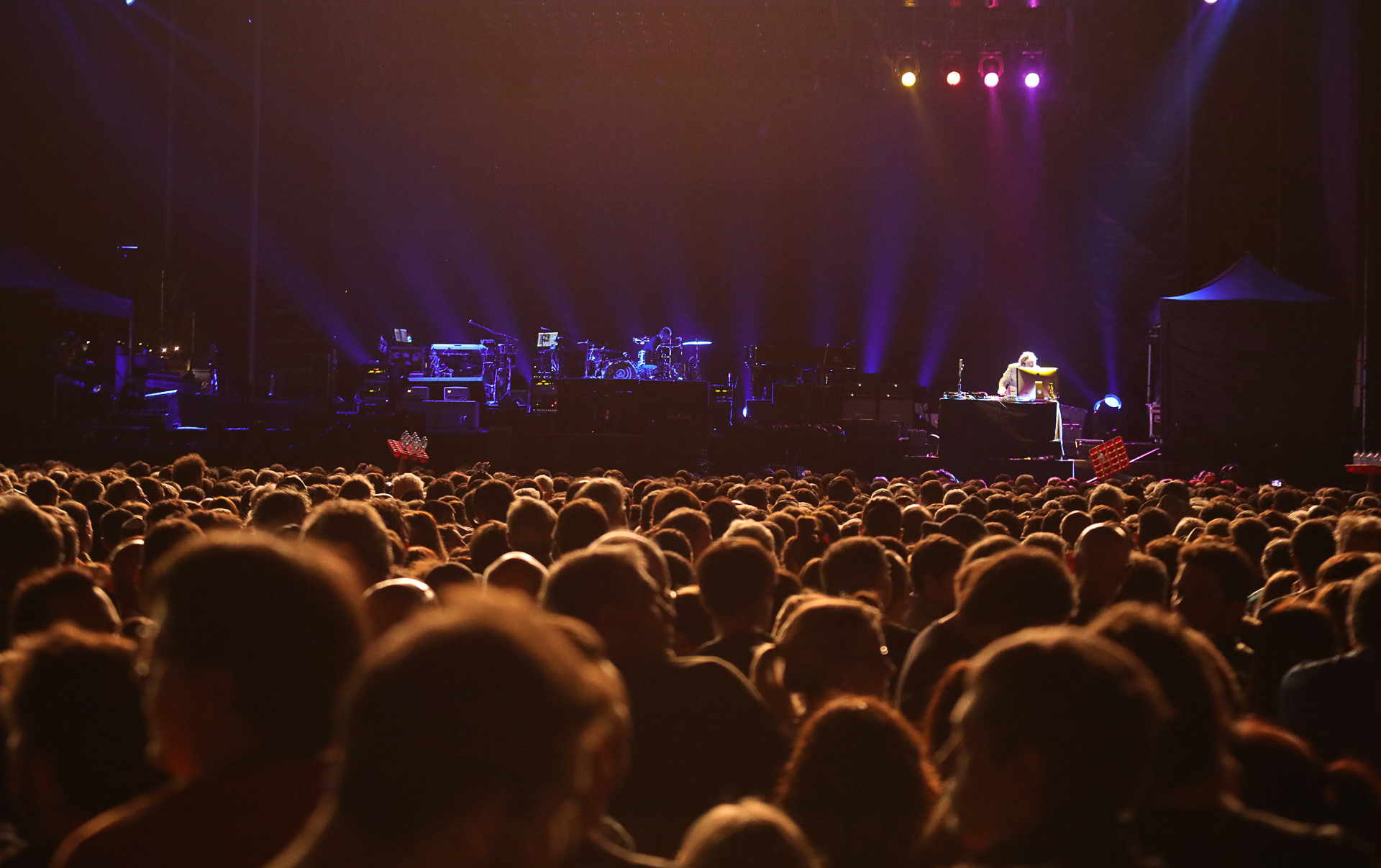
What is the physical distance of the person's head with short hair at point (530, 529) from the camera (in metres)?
5.29

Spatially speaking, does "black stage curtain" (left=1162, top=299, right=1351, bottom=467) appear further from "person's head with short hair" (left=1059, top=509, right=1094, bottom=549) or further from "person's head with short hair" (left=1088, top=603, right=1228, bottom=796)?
"person's head with short hair" (left=1088, top=603, right=1228, bottom=796)

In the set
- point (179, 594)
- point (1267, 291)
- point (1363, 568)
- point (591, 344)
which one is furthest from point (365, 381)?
point (179, 594)

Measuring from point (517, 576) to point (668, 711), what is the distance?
44.7 inches

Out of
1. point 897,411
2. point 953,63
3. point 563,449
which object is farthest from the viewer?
point 897,411

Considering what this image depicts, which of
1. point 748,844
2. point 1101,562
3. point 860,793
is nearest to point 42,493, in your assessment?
point 1101,562

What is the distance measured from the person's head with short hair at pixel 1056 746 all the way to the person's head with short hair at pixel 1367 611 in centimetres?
199

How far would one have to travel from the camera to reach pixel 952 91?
919 inches

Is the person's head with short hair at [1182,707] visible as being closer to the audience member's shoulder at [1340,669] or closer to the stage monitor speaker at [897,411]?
the audience member's shoulder at [1340,669]

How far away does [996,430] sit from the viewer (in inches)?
681

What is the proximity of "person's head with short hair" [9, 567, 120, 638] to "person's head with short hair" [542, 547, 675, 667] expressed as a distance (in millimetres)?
1204

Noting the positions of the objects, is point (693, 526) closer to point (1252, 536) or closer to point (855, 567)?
point (855, 567)

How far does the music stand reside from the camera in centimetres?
1831

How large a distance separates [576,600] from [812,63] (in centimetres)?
2159

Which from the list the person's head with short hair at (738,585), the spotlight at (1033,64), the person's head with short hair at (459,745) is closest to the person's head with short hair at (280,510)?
the person's head with short hair at (738,585)
